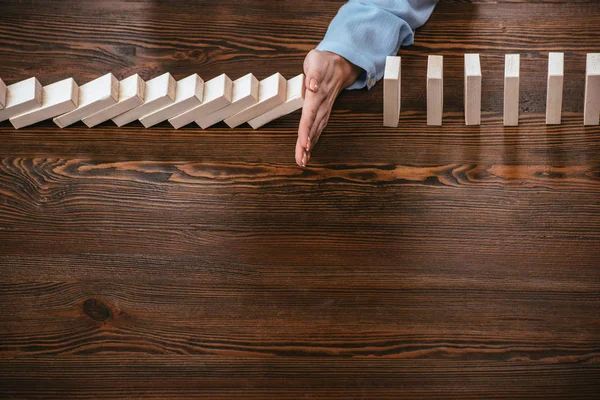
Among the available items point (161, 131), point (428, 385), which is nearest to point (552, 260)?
point (428, 385)

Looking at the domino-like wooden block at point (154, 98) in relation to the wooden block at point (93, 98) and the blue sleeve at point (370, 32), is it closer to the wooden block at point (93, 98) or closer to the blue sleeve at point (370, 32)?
the wooden block at point (93, 98)

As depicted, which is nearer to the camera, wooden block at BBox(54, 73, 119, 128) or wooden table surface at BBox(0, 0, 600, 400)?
wooden table surface at BBox(0, 0, 600, 400)

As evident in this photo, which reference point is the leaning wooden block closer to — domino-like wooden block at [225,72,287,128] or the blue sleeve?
the blue sleeve

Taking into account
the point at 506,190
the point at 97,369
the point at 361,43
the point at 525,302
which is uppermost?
the point at 361,43

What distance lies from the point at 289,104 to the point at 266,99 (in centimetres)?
3

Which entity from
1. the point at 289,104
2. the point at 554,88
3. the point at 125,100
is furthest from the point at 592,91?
the point at 125,100

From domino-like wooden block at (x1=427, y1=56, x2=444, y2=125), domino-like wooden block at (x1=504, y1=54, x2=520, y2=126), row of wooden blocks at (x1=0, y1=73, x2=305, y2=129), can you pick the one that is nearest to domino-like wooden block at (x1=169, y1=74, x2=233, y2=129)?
row of wooden blocks at (x1=0, y1=73, x2=305, y2=129)

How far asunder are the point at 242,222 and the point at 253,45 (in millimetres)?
333

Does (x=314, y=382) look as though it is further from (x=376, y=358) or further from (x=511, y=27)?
(x=511, y=27)

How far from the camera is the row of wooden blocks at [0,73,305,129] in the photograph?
1.06 meters

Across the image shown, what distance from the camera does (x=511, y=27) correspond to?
46.4 inches

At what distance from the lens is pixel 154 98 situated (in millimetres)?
1063

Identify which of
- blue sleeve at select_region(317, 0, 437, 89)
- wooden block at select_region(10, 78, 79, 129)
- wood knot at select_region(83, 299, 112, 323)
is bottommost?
wood knot at select_region(83, 299, 112, 323)

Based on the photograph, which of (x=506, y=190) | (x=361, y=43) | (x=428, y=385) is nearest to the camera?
(x=428, y=385)
